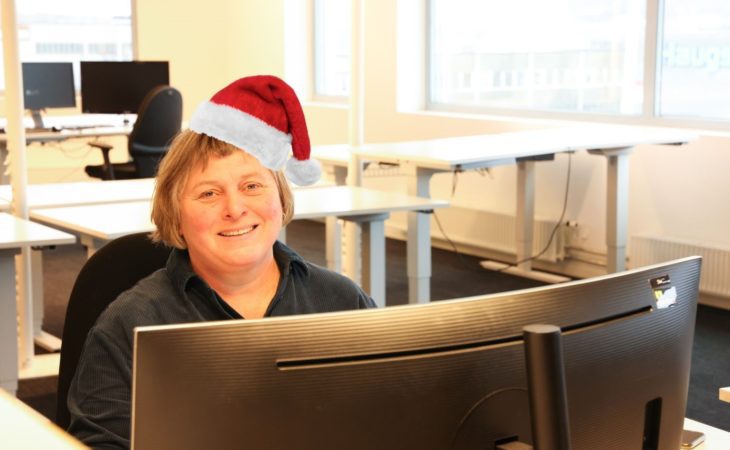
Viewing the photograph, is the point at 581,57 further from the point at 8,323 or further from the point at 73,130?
the point at 8,323

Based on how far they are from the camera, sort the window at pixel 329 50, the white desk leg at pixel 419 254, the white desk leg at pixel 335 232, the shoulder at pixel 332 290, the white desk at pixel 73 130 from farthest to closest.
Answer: the window at pixel 329 50, the white desk at pixel 73 130, the white desk leg at pixel 335 232, the white desk leg at pixel 419 254, the shoulder at pixel 332 290

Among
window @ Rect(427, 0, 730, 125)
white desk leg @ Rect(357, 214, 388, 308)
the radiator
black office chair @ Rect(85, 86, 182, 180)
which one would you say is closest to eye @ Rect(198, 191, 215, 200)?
white desk leg @ Rect(357, 214, 388, 308)

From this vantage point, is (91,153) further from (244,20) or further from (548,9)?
(548,9)

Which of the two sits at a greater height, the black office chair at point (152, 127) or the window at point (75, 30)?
the window at point (75, 30)

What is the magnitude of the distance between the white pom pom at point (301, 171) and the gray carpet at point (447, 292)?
2210mm

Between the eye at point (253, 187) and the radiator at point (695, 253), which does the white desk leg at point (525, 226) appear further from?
the eye at point (253, 187)

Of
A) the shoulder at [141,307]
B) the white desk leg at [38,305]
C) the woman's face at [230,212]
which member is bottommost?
the white desk leg at [38,305]

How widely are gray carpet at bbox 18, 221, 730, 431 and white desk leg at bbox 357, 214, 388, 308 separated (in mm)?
1152

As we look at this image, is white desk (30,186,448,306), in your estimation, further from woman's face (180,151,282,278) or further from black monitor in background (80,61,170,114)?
black monitor in background (80,61,170,114)

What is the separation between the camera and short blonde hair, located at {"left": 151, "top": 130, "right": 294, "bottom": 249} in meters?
1.46

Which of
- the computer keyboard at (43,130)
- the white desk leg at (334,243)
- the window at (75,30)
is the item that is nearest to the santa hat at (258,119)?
the white desk leg at (334,243)

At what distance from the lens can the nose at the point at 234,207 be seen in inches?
57.5

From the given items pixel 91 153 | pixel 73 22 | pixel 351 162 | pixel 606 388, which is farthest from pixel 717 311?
pixel 73 22

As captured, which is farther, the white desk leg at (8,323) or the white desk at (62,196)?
the white desk at (62,196)
